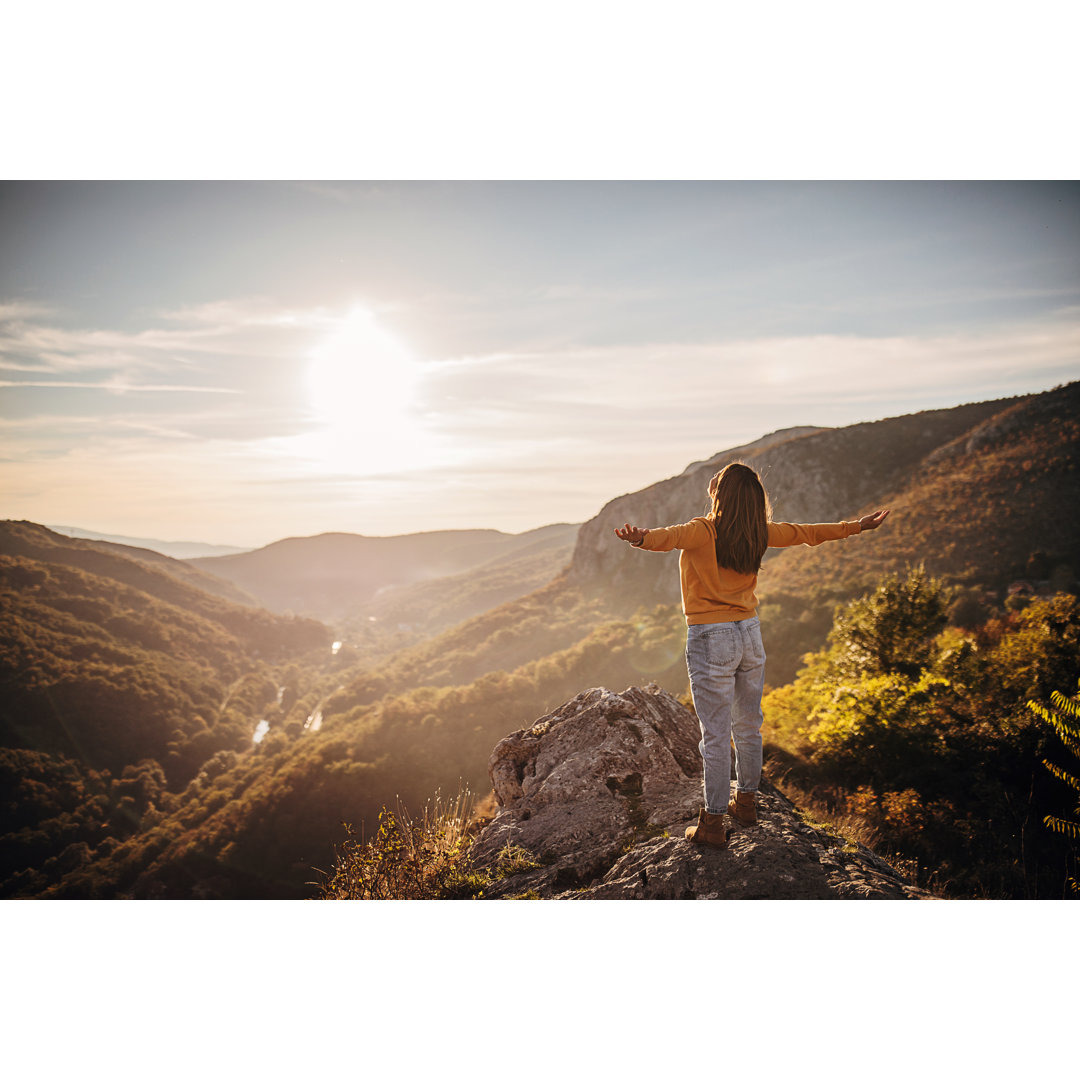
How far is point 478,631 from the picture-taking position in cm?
4453

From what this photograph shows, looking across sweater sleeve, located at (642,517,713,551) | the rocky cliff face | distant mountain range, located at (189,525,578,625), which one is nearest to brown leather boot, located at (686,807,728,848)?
sweater sleeve, located at (642,517,713,551)

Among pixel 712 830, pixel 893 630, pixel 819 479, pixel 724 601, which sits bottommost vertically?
→ pixel 712 830

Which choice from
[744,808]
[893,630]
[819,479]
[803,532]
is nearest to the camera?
[803,532]

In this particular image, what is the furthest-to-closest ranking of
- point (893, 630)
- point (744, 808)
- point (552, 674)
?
point (552, 674), point (893, 630), point (744, 808)

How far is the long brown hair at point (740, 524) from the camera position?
2.76m

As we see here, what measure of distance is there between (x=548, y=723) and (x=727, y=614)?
8.59 feet

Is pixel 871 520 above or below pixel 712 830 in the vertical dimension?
above

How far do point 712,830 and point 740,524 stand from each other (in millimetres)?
1863

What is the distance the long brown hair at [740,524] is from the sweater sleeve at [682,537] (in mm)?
88

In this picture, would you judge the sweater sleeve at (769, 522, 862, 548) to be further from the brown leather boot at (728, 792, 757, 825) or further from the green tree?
the green tree

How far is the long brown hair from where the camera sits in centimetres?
276

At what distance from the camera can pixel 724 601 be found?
9.11 ft

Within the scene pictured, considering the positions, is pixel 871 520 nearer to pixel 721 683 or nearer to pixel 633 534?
pixel 721 683

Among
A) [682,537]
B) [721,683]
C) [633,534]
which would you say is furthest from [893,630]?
[633,534]
